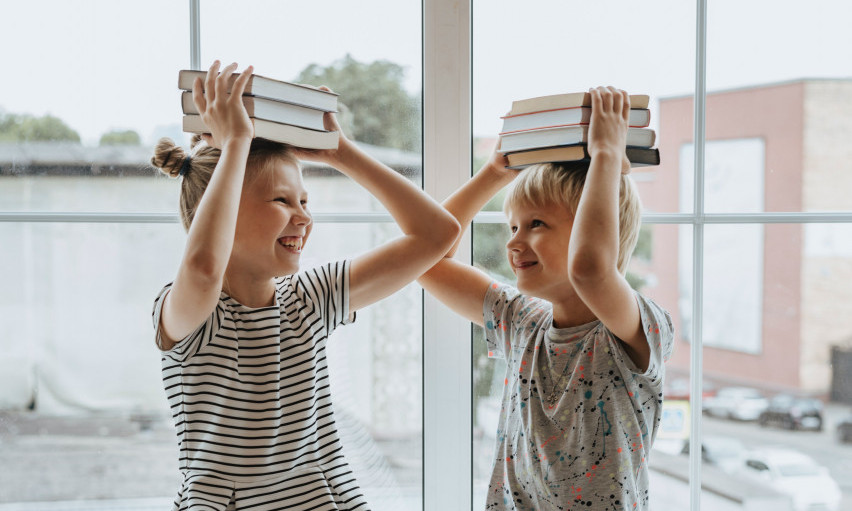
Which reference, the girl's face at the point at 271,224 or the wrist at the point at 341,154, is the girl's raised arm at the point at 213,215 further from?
the wrist at the point at 341,154

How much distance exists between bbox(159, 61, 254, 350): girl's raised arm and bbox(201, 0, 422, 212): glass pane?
372mm

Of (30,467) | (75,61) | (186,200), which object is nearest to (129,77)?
(75,61)

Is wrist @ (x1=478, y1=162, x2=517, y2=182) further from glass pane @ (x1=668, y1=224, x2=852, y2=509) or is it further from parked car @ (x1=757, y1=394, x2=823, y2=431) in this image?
parked car @ (x1=757, y1=394, x2=823, y2=431)

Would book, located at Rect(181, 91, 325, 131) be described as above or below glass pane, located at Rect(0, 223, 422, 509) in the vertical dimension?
above

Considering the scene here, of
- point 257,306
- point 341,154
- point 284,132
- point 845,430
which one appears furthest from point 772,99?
point 257,306

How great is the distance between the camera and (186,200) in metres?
1.21

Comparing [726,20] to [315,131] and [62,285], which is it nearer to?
[315,131]

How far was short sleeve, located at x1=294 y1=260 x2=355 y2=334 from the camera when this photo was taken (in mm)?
1253

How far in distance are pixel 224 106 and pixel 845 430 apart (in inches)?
60.5

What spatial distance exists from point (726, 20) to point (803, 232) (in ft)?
1.68

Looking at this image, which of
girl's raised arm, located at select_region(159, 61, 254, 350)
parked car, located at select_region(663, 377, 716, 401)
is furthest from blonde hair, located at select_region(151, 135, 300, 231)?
parked car, located at select_region(663, 377, 716, 401)

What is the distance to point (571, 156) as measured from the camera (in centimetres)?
119

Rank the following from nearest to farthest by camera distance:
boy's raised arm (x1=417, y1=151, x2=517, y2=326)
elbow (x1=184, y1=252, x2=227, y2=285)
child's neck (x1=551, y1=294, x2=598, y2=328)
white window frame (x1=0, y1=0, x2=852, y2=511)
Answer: elbow (x1=184, y1=252, x2=227, y2=285)
child's neck (x1=551, y1=294, x2=598, y2=328)
boy's raised arm (x1=417, y1=151, x2=517, y2=326)
white window frame (x1=0, y1=0, x2=852, y2=511)

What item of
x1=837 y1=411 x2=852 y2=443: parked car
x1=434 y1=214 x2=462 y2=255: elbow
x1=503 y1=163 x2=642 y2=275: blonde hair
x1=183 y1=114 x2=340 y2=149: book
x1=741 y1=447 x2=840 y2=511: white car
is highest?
x1=183 y1=114 x2=340 y2=149: book
